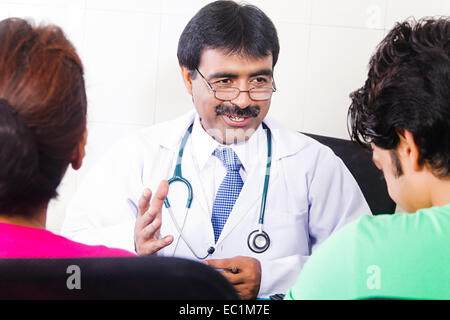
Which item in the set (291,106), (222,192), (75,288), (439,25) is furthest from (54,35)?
(291,106)

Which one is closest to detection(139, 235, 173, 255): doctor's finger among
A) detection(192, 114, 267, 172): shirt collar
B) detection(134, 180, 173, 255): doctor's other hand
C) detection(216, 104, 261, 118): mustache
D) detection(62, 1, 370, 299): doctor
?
detection(134, 180, 173, 255): doctor's other hand

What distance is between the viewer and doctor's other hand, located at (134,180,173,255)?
106 centimetres

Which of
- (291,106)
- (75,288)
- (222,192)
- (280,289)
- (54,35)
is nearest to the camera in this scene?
(75,288)

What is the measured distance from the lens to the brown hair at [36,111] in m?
0.68

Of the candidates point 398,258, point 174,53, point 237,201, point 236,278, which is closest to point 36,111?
point 398,258

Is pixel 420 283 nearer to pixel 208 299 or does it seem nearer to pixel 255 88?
pixel 208 299

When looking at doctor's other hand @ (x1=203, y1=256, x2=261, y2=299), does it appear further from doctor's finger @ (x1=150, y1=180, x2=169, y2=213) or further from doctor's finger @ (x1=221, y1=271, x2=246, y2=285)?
doctor's finger @ (x1=150, y1=180, x2=169, y2=213)

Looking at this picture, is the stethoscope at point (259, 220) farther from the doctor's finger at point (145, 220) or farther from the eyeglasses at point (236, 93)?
the doctor's finger at point (145, 220)

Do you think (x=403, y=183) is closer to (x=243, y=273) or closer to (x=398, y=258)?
(x=398, y=258)

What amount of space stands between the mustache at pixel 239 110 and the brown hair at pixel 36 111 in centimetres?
73

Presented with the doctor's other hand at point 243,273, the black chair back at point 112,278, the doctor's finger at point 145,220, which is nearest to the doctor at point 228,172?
the doctor's other hand at point 243,273

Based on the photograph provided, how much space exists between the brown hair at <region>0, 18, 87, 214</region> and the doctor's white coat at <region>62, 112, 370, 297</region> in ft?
1.94

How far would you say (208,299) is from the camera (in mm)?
533

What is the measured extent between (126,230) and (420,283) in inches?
32.6
